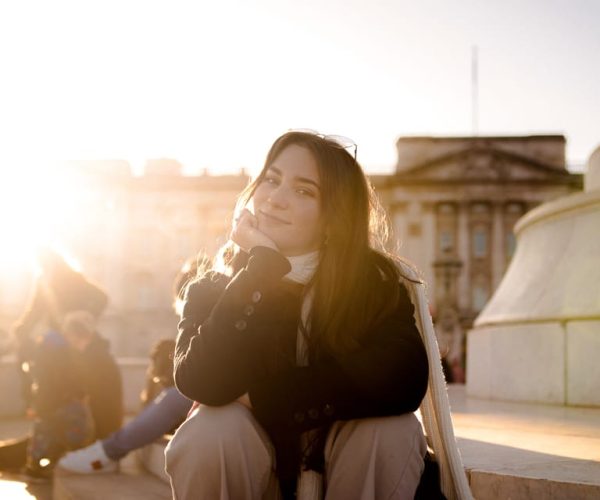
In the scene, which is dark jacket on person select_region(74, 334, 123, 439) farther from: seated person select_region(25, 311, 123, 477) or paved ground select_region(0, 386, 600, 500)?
paved ground select_region(0, 386, 600, 500)

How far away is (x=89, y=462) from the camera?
3551mm

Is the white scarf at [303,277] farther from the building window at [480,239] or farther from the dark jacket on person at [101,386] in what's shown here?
the building window at [480,239]

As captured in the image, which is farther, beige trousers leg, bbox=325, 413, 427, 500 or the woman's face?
the woman's face

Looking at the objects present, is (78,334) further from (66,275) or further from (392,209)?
(392,209)

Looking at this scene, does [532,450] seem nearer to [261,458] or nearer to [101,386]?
[261,458]

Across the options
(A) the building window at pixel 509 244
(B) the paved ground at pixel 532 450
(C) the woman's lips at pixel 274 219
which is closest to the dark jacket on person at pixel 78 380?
(B) the paved ground at pixel 532 450

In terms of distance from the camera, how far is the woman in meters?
1.81

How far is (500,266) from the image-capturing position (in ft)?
135

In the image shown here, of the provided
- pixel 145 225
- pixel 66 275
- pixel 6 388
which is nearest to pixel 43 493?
pixel 66 275

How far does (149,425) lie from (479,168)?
39620 millimetres

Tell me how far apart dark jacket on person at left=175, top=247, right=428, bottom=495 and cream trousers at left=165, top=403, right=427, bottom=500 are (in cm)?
4

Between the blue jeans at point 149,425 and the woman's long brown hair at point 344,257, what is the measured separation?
4.76 ft

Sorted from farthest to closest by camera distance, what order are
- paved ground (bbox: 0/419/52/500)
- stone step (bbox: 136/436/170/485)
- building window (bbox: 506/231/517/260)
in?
building window (bbox: 506/231/517/260), paved ground (bbox: 0/419/52/500), stone step (bbox: 136/436/170/485)

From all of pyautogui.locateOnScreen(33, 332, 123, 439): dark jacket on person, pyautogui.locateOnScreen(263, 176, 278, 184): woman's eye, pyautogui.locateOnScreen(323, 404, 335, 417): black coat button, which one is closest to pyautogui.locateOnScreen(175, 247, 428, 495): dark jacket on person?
pyautogui.locateOnScreen(323, 404, 335, 417): black coat button
